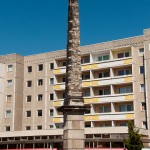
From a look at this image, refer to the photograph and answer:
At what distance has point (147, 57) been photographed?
56781 millimetres

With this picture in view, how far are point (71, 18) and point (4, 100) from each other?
4555cm

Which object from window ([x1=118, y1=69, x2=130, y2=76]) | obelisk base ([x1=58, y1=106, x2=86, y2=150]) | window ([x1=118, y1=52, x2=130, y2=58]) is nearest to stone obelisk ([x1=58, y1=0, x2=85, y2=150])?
obelisk base ([x1=58, y1=106, x2=86, y2=150])

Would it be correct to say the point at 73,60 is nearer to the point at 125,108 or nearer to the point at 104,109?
the point at 125,108

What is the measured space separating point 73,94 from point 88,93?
123 ft

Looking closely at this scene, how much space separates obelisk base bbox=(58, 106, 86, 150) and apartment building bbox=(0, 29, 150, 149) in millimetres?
27495

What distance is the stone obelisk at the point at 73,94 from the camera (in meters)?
25.0

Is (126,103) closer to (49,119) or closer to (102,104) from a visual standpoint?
(102,104)

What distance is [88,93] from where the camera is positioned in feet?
208

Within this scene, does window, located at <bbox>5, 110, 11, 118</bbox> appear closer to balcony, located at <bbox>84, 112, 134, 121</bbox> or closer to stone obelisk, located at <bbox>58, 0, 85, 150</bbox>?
balcony, located at <bbox>84, 112, 134, 121</bbox>

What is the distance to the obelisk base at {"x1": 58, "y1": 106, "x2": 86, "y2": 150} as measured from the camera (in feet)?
81.7

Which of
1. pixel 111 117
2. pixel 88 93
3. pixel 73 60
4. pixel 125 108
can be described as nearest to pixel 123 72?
pixel 125 108

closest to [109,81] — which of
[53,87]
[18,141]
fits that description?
[53,87]

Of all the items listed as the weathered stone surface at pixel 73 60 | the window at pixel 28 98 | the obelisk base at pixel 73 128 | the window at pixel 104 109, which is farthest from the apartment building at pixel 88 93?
the obelisk base at pixel 73 128

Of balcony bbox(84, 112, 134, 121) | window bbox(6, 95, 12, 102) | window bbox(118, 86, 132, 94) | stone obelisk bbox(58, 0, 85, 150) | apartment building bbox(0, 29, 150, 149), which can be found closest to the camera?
stone obelisk bbox(58, 0, 85, 150)
